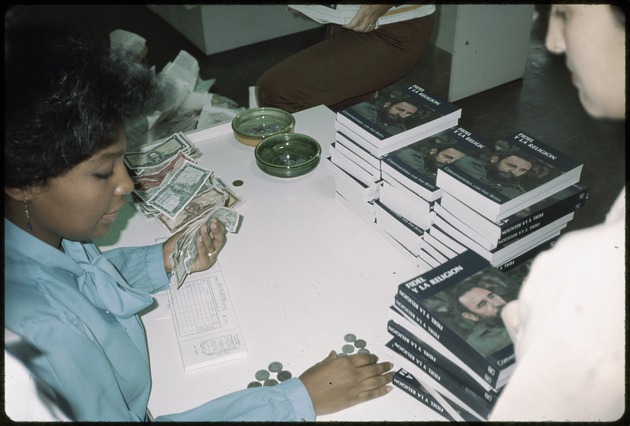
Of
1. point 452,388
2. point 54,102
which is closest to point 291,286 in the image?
point 452,388

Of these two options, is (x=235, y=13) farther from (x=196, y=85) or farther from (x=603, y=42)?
(x=603, y=42)

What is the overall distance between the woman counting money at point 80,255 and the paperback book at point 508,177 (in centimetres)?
48

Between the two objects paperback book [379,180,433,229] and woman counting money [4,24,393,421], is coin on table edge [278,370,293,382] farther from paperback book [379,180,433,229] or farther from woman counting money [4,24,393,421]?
paperback book [379,180,433,229]

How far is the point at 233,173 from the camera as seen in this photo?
2219 mm

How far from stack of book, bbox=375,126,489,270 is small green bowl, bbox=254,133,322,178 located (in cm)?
41

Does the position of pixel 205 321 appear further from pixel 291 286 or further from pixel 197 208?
pixel 197 208

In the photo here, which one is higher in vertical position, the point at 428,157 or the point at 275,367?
the point at 428,157

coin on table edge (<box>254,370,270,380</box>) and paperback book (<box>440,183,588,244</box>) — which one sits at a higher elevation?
paperback book (<box>440,183,588,244</box>)

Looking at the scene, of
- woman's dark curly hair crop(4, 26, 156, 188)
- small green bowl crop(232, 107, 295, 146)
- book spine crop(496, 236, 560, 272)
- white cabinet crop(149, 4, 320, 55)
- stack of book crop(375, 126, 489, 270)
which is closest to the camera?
A: woman's dark curly hair crop(4, 26, 156, 188)

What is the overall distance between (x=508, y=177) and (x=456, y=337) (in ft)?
1.68

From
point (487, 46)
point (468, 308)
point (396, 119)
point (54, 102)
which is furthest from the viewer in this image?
point (487, 46)

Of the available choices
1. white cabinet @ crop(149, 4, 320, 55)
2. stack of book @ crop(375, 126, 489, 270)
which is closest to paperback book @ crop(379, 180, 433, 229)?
stack of book @ crop(375, 126, 489, 270)

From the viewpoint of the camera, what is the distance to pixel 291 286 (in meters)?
1.71

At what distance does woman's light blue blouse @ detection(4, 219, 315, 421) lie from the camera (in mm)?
1210
